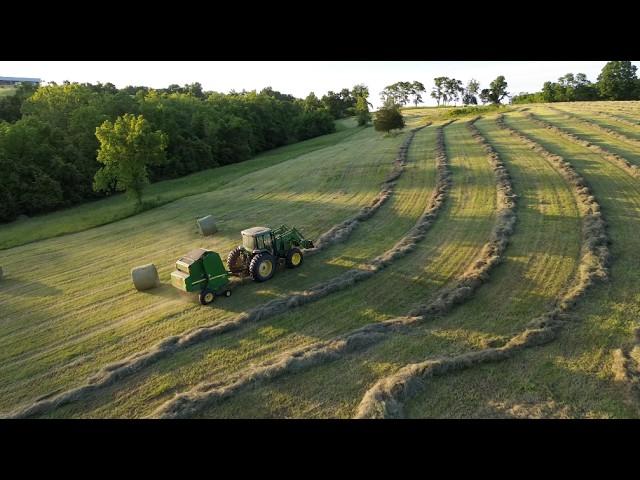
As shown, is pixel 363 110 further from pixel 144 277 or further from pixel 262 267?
pixel 144 277

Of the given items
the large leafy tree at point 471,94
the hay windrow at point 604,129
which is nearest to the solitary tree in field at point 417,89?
the large leafy tree at point 471,94

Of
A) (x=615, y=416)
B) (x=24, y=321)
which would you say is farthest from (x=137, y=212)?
(x=615, y=416)

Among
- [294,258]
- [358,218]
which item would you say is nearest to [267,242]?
[294,258]

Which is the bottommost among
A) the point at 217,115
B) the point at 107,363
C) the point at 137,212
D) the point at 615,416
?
the point at 615,416

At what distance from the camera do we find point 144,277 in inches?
655

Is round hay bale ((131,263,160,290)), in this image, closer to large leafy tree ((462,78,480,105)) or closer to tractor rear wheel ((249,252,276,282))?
tractor rear wheel ((249,252,276,282))

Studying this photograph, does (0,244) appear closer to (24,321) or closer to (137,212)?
(137,212)

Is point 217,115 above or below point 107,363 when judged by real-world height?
above

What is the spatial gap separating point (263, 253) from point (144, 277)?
472 centimetres

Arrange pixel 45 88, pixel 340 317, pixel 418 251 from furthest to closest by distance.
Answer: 1. pixel 45 88
2. pixel 418 251
3. pixel 340 317

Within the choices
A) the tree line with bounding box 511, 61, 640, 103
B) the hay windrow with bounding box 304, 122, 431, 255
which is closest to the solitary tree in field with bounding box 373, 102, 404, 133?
the hay windrow with bounding box 304, 122, 431, 255

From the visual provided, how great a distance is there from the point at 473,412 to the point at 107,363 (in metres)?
9.62

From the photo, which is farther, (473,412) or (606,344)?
(606,344)

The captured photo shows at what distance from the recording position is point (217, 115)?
210 ft
